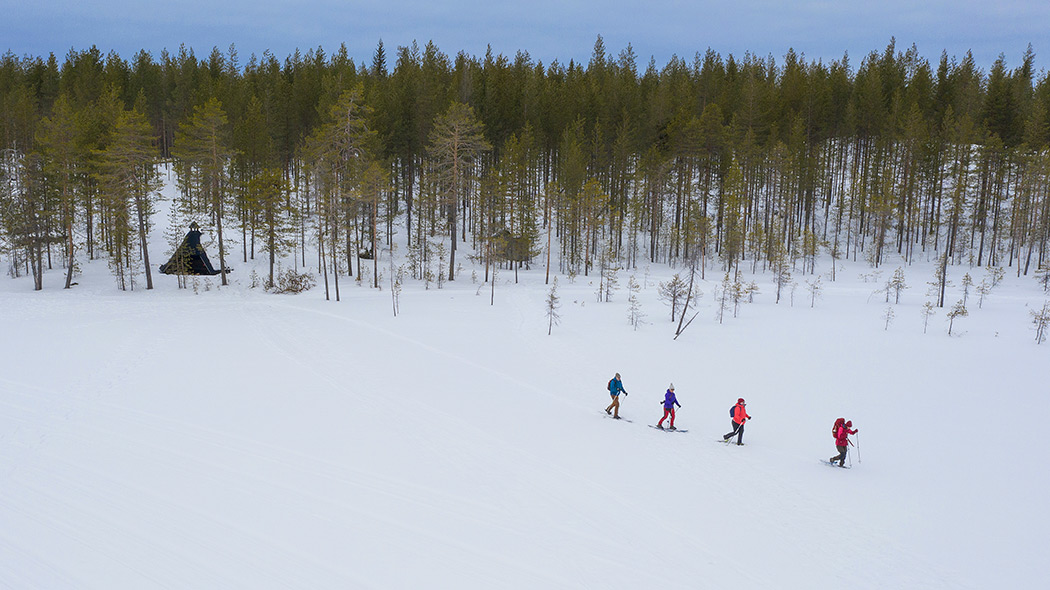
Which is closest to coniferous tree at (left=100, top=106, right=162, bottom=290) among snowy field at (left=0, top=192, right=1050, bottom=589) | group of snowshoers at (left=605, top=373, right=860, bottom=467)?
snowy field at (left=0, top=192, right=1050, bottom=589)

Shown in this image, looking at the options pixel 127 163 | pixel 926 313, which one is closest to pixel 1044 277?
pixel 926 313

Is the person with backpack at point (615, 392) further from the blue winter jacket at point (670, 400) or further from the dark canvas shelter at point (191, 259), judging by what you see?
the dark canvas shelter at point (191, 259)

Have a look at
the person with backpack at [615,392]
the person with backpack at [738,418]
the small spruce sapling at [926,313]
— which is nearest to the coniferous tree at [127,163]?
the person with backpack at [615,392]

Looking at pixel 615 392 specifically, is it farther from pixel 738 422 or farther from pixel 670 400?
pixel 738 422

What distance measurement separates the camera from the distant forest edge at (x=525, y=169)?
34469 mm

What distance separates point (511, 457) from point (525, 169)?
34907mm

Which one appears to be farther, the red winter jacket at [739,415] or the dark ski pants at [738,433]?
the dark ski pants at [738,433]

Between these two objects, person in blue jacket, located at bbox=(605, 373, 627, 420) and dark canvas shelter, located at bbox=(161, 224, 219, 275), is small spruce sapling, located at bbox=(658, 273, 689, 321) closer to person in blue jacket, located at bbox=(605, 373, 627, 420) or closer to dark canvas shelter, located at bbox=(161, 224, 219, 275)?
person in blue jacket, located at bbox=(605, 373, 627, 420)

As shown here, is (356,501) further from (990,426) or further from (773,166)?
(773,166)

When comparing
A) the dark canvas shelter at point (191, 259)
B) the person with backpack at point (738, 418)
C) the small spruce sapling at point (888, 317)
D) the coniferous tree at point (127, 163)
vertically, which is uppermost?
the coniferous tree at point (127, 163)

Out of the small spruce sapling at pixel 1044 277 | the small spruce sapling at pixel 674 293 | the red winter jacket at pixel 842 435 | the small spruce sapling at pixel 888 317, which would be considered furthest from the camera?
the small spruce sapling at pixel 1044 277

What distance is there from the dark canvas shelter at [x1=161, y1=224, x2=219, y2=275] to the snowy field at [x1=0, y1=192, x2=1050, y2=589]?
995 cm

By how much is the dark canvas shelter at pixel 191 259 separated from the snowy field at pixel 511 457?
32.6 feet

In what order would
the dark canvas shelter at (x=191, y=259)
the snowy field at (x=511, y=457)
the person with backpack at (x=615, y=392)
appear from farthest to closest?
the dark canvas shelter at (x=191, y=259), the person with backpack at (x=615, y=392), the snowy field at (x=511, y=457)
